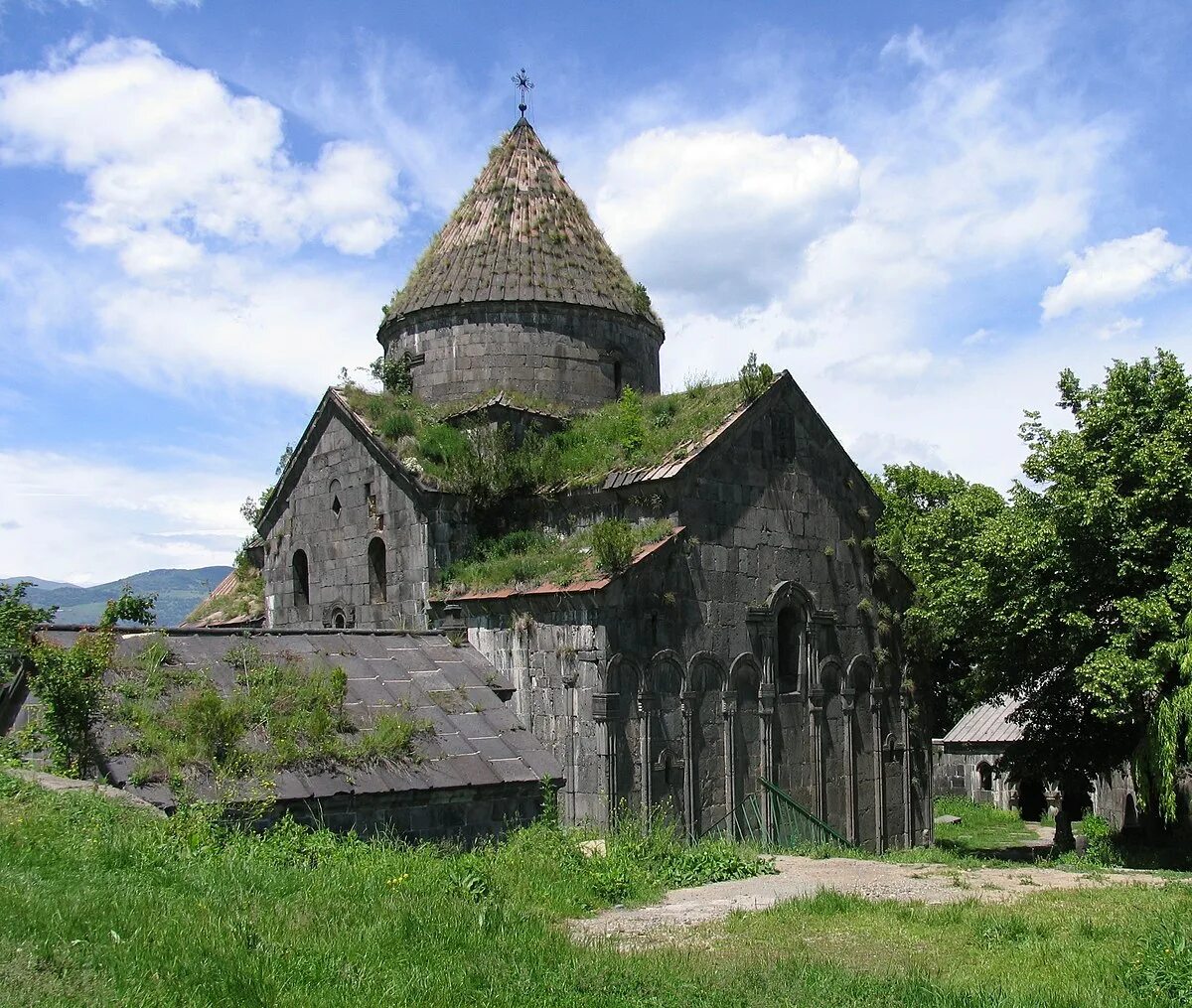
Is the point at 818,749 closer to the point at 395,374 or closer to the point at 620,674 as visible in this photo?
the point at 620,674

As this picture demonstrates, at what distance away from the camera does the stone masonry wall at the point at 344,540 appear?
13.8 m

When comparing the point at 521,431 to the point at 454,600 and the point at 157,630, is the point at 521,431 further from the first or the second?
the point at 157,630

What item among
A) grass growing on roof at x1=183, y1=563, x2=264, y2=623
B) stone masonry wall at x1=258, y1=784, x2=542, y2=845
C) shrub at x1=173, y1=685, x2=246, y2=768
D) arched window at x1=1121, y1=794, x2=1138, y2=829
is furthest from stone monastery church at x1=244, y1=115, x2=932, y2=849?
arched window at x1=1121, y1=794, x2=1138, y2=829

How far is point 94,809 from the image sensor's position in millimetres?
7488

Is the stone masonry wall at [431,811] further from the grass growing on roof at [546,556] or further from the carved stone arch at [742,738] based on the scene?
the carved stone arch at [742,738]

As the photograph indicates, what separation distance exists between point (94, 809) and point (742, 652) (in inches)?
296

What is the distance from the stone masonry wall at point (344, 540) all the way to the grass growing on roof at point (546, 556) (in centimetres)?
56

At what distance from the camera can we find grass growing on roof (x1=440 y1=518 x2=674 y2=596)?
11.9 m

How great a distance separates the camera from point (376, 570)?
47.3 feet

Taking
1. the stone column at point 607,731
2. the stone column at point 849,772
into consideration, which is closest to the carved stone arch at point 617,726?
the stone column at point 607,731

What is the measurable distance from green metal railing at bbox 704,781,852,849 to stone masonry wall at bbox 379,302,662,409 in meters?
5.94

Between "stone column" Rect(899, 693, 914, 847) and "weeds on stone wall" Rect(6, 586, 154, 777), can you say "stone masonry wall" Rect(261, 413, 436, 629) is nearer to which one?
"weeds on stone wall" Rect(6, 586, 154, 777)

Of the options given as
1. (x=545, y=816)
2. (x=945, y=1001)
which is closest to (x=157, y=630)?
(x=545, y=816)

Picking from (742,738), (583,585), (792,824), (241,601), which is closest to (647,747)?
(742,738)
